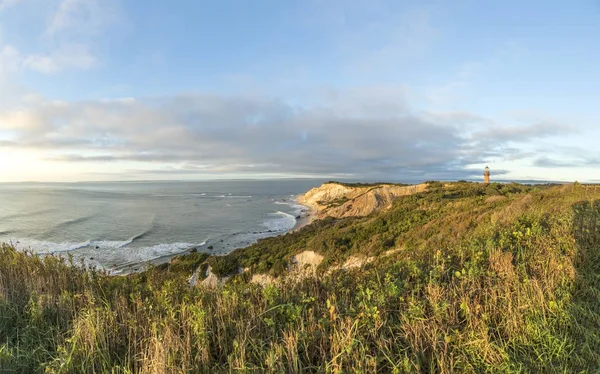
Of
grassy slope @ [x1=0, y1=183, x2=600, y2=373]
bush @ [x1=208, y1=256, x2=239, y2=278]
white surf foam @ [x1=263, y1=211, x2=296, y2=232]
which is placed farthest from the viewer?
white surf foam @ [x1=263, y1=211, x2=296, y2=232]

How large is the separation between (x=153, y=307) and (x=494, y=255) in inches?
231

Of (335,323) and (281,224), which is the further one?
(281,224)

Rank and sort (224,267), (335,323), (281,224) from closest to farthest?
(335,323) < (224,267) < (281,224)

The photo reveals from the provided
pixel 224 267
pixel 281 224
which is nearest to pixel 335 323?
pixel 224 267

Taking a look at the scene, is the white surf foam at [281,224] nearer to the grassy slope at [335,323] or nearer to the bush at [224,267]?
the bush at [224,267]

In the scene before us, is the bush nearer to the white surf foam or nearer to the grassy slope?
the grassy slope

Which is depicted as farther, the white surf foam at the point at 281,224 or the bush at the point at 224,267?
the white surf foam at the point at 281,224

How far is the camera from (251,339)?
335 cm

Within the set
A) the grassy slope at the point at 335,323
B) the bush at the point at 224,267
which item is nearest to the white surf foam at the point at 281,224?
the bush at the point at 224,267

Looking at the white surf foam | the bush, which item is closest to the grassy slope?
the bush

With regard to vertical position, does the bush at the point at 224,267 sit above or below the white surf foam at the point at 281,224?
above

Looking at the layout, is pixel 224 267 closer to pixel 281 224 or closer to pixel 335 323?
pixel 335 323

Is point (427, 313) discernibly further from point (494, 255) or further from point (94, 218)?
point (94, 218)

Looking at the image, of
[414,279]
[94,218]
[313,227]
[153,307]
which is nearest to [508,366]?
[414,279]
